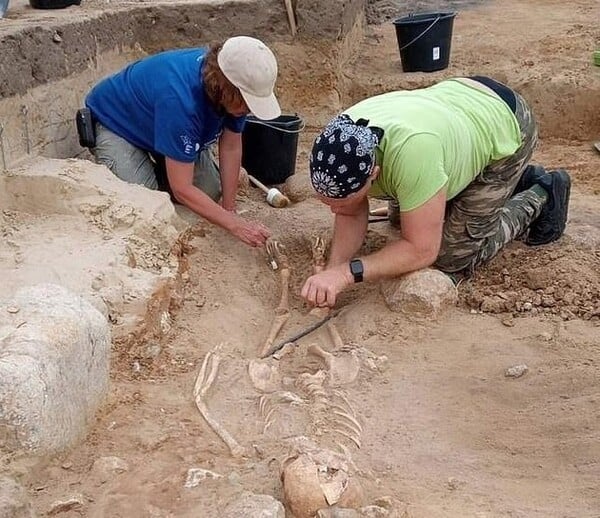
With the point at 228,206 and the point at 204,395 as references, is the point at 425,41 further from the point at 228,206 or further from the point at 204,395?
the point at 204,395

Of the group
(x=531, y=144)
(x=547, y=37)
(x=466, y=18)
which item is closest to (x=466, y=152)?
(x=531, y=144)

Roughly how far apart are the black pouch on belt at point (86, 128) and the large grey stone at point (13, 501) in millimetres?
2650

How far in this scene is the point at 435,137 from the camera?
133 inches

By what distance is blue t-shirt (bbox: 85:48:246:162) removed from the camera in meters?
4.11

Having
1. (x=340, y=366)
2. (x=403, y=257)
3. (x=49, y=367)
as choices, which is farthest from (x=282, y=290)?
(x=49, y=367)

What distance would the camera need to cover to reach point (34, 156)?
448 centimetres

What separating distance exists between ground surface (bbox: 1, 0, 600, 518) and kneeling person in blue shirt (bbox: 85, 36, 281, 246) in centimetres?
28

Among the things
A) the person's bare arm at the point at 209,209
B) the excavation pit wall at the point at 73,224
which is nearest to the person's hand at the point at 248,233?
the person's bare arm at the point at 209,209

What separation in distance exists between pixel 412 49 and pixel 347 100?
696 millimetres

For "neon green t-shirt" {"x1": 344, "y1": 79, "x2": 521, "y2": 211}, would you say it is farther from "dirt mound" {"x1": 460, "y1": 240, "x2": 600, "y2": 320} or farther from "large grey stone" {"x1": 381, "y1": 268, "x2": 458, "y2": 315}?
"dirt mound" {"x1": 460, "y1": 240, "x2": 600, "y2": 320}

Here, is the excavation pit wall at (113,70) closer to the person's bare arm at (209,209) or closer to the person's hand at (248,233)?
the person's bare arm at (209,209)

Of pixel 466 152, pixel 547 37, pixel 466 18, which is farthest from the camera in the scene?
pixel 466 18

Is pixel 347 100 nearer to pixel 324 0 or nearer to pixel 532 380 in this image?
pixel 324 0

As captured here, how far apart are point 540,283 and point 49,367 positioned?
2426 millimetres
